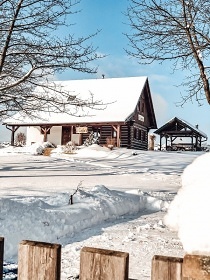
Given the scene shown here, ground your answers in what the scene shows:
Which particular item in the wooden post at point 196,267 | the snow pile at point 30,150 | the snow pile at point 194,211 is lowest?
the snow pile at point 30,150

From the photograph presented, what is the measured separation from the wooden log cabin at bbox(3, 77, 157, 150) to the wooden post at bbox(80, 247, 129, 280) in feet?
88.5

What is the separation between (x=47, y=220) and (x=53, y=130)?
2735 cm

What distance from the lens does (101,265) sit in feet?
3.71

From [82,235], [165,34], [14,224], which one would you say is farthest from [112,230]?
[165,34]

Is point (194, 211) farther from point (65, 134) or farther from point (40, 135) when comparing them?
point (40, 135)

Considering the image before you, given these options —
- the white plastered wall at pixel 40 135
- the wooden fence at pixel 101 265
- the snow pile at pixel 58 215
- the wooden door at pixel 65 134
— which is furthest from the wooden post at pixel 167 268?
the white plastered wall at pixel 40 135

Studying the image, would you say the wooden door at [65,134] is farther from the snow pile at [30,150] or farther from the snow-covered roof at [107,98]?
the snow pile at [30,150]

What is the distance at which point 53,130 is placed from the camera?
3269 centimetres

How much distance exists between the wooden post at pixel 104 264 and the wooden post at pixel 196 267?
0.77ft

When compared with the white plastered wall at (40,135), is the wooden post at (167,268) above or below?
below

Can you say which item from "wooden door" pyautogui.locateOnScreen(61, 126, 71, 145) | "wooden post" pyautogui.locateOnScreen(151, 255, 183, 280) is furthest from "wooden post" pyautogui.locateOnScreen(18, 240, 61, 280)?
"wooden door" pyautogui.locateOnScreen(61, 126, 71, 145)

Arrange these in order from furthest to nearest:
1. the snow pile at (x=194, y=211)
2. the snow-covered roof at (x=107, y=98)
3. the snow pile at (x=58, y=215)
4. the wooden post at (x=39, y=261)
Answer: the snow-covered roof at (x=107, y=98) → the snow pile at (x=58, y=215) → the wooden post at (x=39, y=261) → the snow pile at (x=194, y=211)

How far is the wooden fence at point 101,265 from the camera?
0.93 m

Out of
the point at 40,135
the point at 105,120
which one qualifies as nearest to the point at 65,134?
the point at 40,135
